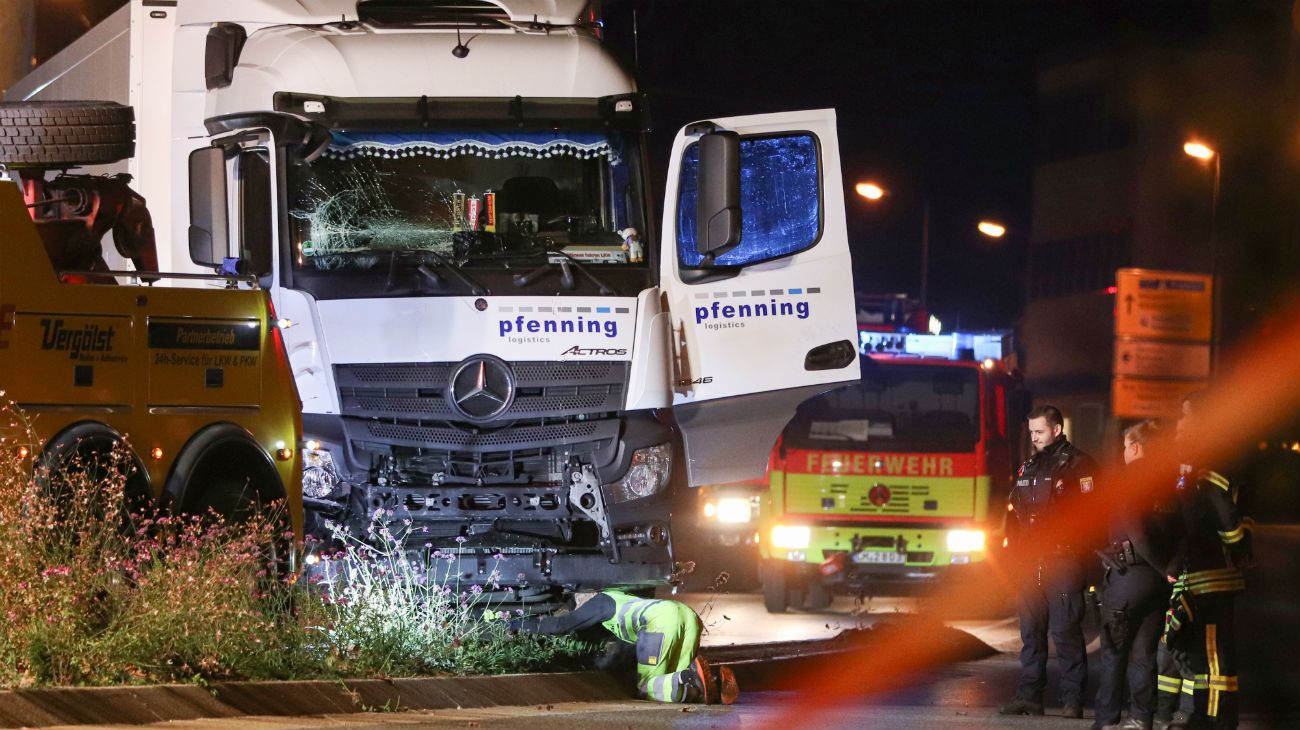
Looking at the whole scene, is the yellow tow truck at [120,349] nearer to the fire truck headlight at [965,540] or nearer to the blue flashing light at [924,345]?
the fire truck headlight at [965,540]

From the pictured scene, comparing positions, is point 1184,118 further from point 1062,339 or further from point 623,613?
point 623,613

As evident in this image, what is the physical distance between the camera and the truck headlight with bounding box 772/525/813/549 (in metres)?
18.2

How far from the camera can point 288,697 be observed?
805cm

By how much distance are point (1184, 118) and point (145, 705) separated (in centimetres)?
4274

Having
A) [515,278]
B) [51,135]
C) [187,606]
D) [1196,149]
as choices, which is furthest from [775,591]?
[187,606]

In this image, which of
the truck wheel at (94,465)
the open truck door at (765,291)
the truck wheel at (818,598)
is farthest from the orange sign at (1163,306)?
the truck wheel at (94,465)

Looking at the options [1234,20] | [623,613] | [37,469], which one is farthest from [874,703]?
[1234,20]

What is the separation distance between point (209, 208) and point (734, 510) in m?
9.86

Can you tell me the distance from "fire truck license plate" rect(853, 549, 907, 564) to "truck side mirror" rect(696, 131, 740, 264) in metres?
8.06

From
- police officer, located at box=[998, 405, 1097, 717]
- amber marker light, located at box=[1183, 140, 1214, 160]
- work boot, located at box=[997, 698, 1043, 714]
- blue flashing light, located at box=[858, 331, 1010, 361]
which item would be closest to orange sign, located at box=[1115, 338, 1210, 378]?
amber marker light, located at box=[1183, 140, 1214, 160]

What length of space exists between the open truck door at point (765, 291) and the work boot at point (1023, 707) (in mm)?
2048

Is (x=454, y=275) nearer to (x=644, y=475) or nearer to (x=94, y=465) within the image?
(x=644, y=475)

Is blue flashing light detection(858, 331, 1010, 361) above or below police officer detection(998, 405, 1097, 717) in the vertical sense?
above

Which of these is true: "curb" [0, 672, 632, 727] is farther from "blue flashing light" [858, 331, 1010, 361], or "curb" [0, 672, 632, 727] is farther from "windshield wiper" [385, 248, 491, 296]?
"blue flashing light" [858, 331, 1010, 361]
